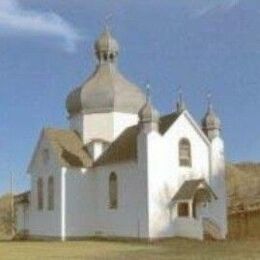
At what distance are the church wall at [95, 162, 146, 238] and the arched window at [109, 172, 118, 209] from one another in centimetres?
26

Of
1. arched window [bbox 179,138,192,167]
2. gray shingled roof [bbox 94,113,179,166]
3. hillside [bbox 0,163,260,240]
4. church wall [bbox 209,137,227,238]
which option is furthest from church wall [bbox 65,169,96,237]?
hillside [bbox 0,163,260,240]

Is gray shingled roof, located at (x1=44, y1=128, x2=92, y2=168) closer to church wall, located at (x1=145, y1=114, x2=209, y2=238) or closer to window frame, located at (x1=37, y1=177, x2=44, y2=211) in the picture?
window frame, located at (x1=37, y1=177, x2=44, y2=211)

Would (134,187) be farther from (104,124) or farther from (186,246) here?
(186,246)

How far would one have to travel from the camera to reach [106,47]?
168 feet

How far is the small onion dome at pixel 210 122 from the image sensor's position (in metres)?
45.2

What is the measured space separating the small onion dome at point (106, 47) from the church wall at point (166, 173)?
35.2ft

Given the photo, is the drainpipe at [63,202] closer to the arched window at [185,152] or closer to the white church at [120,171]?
the white church at [120,171]

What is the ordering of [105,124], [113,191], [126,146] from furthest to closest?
1. [105,124]
2. [126,146]
3. [113,191]

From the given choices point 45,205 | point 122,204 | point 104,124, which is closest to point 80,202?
point 45,205

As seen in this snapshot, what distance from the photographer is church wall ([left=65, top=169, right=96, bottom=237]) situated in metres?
44.7

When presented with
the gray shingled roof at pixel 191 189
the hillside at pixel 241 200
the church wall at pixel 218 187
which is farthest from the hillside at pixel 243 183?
the gray shingled roof at pixel 191 189

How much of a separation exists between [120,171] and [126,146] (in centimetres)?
185

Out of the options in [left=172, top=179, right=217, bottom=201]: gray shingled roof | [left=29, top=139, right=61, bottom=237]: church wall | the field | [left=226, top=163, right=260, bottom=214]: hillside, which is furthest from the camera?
[left=226, top=163, right=260, bottom=214]: hillside

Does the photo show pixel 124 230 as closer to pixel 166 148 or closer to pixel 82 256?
pixel 166 148
